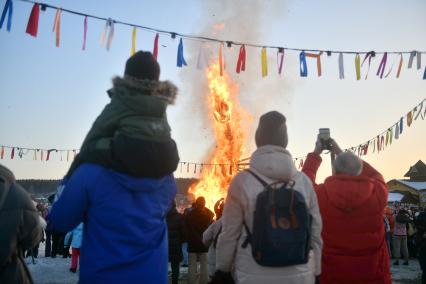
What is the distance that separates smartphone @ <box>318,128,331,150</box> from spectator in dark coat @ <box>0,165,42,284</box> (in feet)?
8.86

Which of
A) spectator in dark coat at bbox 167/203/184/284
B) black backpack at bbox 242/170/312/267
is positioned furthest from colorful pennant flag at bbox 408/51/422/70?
black backpack at bbox 242/170/312/267

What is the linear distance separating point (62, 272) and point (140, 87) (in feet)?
34.2

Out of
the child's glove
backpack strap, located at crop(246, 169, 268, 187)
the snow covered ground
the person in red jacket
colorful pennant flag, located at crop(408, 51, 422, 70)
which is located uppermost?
colorful pennant flag, located at crop(408, 51, 422, 70)

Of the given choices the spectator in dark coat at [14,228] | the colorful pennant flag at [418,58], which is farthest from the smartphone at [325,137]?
the colorful pennant flag at [418,58]

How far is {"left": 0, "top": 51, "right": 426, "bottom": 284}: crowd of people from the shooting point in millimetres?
2229

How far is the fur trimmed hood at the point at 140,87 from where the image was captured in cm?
243

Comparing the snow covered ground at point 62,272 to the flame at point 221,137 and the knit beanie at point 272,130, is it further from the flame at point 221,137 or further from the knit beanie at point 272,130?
the flame at point 221,137

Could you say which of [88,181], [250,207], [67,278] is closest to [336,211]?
[250,207]

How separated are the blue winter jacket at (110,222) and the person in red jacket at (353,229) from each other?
1.82m

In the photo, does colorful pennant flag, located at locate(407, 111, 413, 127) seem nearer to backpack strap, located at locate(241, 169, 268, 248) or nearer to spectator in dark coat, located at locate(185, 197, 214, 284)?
spectator in dark coat, located at locate(185, 197, 214, 284)

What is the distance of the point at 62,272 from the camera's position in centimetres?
1128

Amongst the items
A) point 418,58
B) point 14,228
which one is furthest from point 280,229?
point 418,58

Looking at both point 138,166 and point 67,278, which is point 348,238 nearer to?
point 138,166

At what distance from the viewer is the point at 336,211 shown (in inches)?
140
